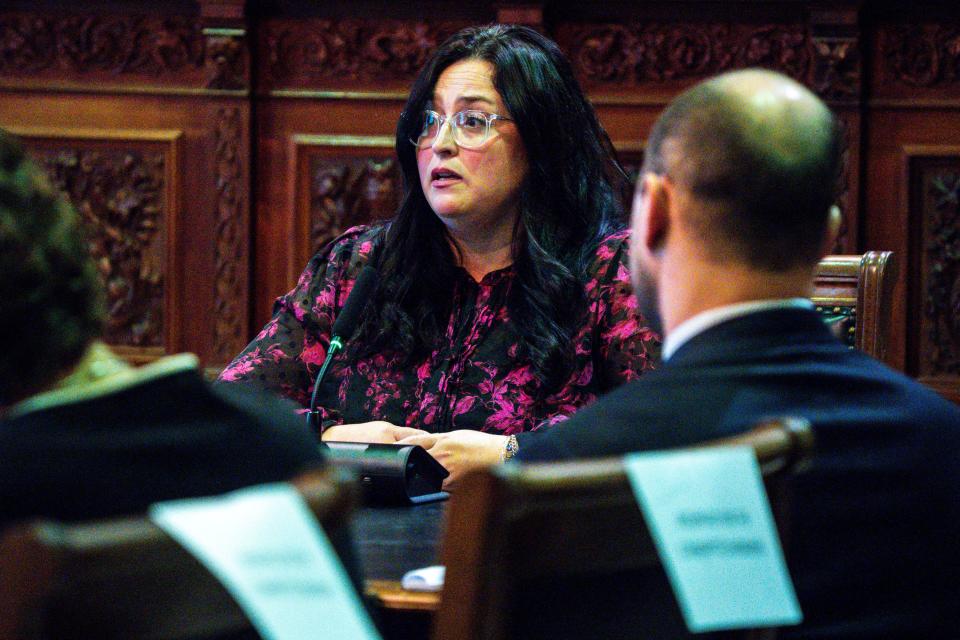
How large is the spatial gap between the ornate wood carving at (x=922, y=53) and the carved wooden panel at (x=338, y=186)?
61.5 inches

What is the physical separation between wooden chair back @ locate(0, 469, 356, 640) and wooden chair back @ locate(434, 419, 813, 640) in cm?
13

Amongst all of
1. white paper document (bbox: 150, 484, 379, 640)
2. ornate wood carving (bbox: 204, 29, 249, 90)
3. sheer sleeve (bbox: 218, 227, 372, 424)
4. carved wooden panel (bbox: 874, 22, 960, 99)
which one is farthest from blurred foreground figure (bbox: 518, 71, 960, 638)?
ornate wood carving (bbox: 204, 29, 249, 90)

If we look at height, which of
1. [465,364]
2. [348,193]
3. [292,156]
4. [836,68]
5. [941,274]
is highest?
[836,68]

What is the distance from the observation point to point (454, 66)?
9.43 ft

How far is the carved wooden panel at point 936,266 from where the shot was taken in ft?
13.3

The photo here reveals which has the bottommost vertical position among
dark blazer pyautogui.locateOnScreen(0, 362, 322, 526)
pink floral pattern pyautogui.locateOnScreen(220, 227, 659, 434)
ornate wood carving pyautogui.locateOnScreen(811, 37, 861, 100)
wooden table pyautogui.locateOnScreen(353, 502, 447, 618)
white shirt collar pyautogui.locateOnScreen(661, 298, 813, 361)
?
wooden table pyautogui.locateOnScreen(353, 502, 447, 618)

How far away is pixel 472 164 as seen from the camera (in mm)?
2770

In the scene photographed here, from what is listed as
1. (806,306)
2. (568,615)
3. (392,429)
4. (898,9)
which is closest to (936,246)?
(898,9)

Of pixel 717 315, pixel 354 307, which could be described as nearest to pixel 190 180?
pixel 354 307

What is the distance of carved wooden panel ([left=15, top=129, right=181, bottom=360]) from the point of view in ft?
14.0

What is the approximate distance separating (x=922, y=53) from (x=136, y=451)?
3.55 metres

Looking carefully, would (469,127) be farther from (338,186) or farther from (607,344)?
(338,186)

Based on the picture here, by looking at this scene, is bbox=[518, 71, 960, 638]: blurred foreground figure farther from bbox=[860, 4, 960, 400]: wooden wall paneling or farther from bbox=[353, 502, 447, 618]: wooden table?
bbox=[860, 4, 960, 400]: wooden wall paneling

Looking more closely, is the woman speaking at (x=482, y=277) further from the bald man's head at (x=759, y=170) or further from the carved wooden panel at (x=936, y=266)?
the carved wooden panel at (x=936, y=266)
